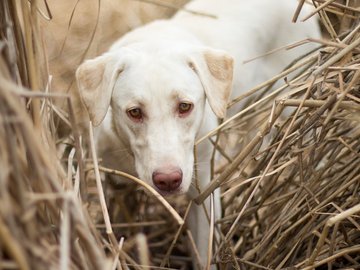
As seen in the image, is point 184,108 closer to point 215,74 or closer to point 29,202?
point 215,74

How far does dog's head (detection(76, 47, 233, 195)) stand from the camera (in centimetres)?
231

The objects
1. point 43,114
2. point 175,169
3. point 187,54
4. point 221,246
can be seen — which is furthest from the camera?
point 187,54

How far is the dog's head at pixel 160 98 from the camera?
7.57 ft

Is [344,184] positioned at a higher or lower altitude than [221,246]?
higher

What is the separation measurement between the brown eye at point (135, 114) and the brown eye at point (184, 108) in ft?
0.42

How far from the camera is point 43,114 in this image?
1866mm

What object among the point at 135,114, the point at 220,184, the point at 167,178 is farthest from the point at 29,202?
the point at 135,114

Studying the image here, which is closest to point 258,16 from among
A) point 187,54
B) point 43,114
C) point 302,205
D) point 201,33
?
point 201,33

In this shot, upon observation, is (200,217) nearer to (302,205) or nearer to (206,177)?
(206,177)

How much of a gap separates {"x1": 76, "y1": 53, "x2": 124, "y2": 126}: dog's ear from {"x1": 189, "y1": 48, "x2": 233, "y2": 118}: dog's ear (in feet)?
0.86

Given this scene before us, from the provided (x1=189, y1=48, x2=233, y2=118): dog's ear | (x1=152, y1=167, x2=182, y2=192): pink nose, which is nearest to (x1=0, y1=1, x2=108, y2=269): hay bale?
(x1=152, y1=167, x2=182, y2=192): pink nose

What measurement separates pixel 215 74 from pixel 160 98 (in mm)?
278

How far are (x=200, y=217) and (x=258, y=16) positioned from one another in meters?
1.02

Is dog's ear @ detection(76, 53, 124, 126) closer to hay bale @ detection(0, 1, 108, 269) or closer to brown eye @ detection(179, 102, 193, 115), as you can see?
brown eye @ detection(179, 102, 193, 115)
